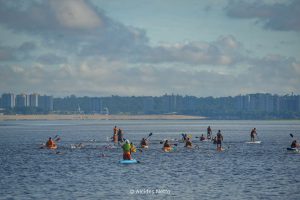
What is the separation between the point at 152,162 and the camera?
216ft

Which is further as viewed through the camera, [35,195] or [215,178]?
[215,178]

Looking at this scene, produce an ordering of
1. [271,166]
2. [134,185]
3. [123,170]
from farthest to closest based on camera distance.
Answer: [271,166], [123,170], [134,185]

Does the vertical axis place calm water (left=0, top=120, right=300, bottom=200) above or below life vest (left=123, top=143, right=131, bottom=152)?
below

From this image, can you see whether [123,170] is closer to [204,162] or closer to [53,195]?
[204,162]

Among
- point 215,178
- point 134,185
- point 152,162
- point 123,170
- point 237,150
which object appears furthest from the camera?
point 237,150

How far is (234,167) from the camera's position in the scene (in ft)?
198

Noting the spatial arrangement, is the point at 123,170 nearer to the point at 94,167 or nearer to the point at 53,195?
the point at 94,167

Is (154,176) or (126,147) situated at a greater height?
(126,147)

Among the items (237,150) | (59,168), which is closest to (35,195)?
(59,168)

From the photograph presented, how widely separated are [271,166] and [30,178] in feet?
74.5

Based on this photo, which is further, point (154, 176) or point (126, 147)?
point (126, 147)

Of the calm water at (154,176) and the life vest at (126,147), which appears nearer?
the calm water at (154,176)

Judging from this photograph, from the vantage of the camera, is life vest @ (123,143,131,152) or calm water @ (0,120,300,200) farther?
life vest @ (123,143,131,152)

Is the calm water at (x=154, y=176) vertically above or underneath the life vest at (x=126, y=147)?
underneath
